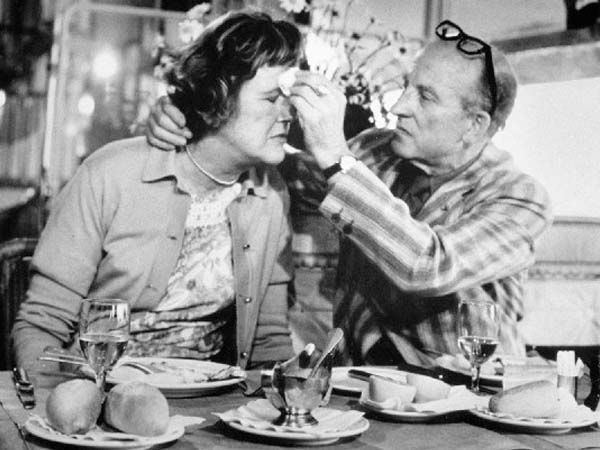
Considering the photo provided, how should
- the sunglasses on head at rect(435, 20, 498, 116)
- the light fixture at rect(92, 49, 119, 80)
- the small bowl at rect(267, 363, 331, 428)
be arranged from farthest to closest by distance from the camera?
the light fixture at rect(92, 49, 119, 80)
the sunglasses on head at rect(435, 20, 498, 116)
the small bowl at rect(267, 363, 331, 428)

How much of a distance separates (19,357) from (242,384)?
0.56 metres

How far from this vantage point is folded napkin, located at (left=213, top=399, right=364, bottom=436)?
955 mm

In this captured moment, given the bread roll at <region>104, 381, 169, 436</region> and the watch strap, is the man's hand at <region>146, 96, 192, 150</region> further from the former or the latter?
the bread roll at <region>104, 381, 169, 436</region>

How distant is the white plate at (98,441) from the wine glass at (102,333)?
5.6 inches

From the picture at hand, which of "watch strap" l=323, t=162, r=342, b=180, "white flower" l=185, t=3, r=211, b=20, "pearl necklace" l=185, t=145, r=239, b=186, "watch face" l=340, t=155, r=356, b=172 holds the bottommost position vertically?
"pearl necklace" l=185, t=145, r=239, b=186

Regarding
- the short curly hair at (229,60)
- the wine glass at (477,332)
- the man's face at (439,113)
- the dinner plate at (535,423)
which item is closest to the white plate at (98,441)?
the dinner plate at (535,423)

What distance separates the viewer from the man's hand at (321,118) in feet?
5.72


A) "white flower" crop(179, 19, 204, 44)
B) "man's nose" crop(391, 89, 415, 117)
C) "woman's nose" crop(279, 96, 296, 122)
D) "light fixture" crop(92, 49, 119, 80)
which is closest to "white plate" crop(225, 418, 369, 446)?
"woman's nose" crop(279, 96, 296, 122)

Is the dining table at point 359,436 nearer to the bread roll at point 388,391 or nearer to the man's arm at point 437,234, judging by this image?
the bread roll at point 388,391

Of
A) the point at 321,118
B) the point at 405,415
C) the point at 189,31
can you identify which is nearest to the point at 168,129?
the point at 321,118

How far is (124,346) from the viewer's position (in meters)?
1.06

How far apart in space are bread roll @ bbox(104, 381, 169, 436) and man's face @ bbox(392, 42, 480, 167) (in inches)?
47.4

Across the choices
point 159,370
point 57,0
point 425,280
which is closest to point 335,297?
point 425,280

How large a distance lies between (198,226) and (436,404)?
86cm
